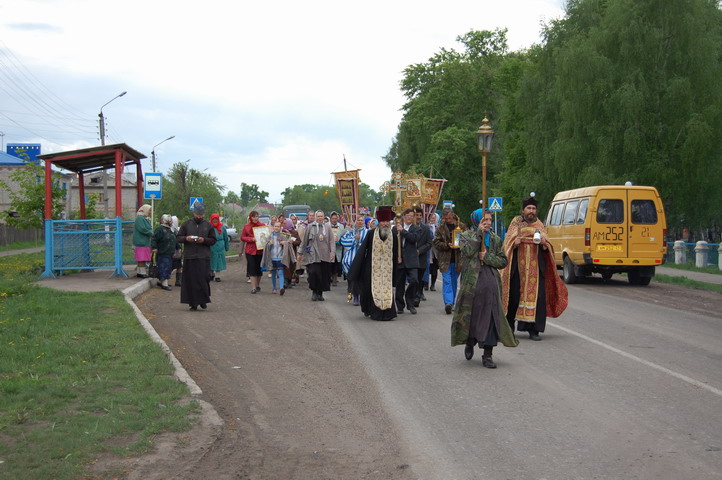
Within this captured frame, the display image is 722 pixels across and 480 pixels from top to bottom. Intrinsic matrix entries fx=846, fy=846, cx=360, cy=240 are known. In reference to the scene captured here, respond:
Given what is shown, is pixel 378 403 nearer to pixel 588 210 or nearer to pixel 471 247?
pixel 471 247

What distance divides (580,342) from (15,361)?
271 inches

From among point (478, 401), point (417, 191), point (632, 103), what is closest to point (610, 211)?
point (417, 191)

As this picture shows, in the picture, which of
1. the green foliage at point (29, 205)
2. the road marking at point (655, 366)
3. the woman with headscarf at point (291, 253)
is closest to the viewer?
the road marking at point (655, 366)

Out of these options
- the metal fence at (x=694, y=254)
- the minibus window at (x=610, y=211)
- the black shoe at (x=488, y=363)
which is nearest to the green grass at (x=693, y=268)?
the metal fence at (x=694, y=254)

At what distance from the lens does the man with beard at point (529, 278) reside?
11195mm

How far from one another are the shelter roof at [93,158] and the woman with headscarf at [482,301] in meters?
12.7

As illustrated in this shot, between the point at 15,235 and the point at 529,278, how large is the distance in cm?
5080

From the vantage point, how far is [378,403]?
7566mm

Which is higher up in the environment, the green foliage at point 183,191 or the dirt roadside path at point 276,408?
the green foliage at point 183,191

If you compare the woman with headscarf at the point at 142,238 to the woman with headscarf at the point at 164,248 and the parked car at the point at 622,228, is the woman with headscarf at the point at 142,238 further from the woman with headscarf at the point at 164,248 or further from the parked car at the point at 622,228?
the parked car at the point at 622,228

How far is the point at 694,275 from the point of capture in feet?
86.2

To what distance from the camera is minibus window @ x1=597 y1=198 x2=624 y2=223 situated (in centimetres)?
2045

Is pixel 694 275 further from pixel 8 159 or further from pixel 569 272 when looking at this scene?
pixel 8 159

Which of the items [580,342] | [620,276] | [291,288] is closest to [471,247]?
[580,342]
